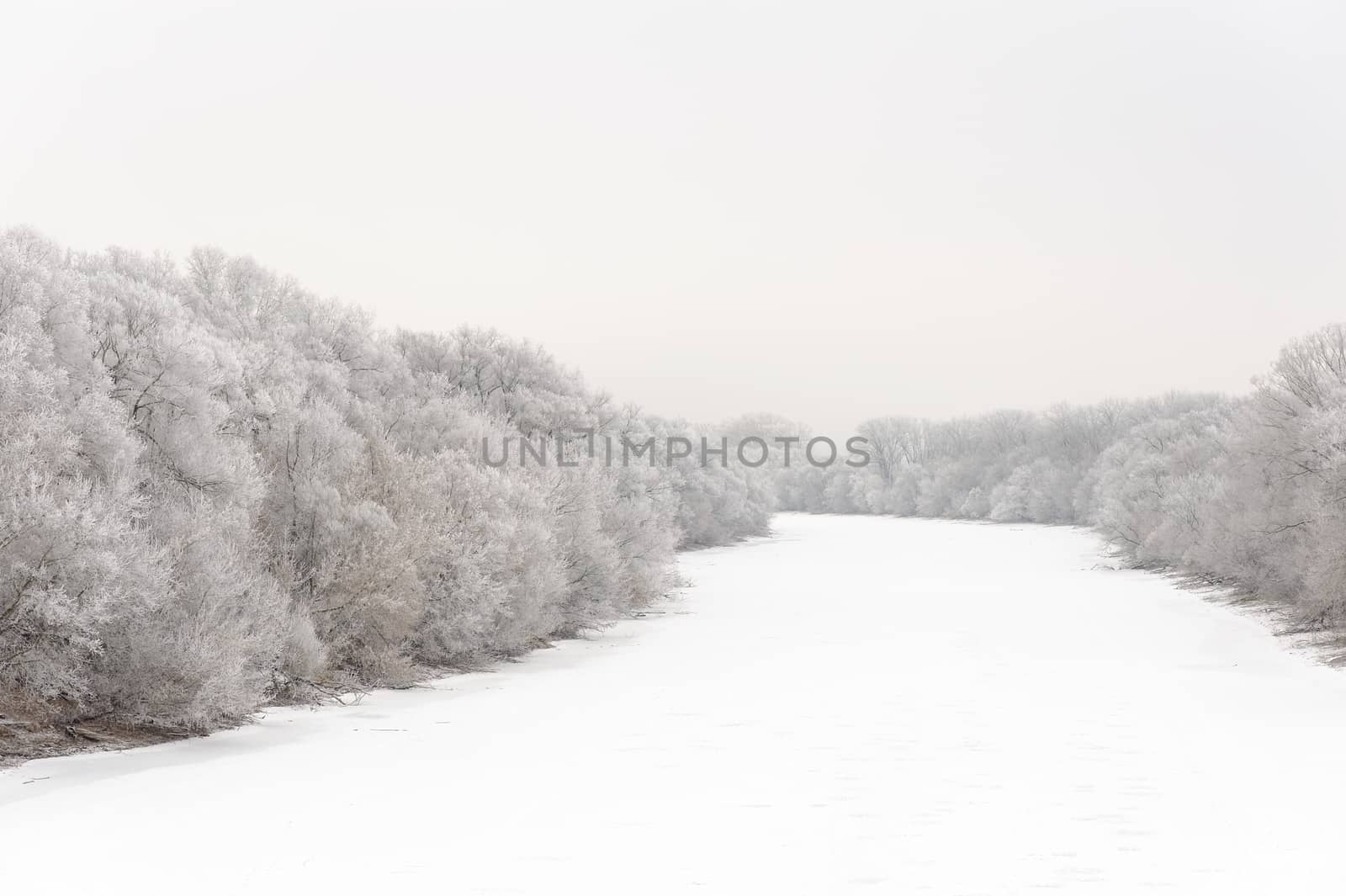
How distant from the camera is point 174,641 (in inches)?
450

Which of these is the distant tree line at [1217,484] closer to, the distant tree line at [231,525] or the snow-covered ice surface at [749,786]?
the snow-covered ice surface at [749,786]

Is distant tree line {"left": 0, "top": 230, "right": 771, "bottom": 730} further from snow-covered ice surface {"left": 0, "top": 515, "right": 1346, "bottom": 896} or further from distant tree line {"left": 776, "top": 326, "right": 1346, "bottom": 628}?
distant tree line {"left": 776, "top": 326, "right": 1346, "bottom": 628}

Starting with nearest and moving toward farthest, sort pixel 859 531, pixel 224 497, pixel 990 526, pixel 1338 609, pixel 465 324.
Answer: pixel 224 497
pixel 1338 609
pixel 465 324
pixel 859 531
pixel 990 526

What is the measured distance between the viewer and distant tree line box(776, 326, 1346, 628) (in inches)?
867

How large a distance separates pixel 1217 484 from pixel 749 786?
94.3 feet

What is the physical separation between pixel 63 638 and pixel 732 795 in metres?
6.53

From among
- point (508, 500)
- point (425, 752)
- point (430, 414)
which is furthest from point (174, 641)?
point (430, 414)

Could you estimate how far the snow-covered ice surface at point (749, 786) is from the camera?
7613 millimetres

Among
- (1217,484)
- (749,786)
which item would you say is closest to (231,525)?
(749,786)

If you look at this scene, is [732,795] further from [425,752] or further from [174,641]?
Result: [174,641]

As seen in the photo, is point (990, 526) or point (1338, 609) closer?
point (1338, 609)

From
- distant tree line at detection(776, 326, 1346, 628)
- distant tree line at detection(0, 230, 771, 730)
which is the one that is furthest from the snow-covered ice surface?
distant tree line at detection(776, 326, 1346, 628)

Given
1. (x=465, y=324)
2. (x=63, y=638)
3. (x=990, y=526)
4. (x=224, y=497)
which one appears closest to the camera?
(x=63, y=638)

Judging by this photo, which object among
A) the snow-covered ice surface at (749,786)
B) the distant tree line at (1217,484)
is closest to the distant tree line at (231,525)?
the snow-covered ice surface at (749,786)
